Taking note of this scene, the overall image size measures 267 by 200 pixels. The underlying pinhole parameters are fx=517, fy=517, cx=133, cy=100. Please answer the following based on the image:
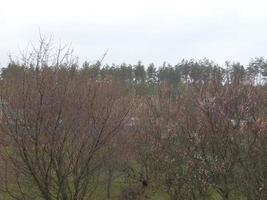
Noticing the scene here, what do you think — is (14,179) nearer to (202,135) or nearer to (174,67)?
(202,135)

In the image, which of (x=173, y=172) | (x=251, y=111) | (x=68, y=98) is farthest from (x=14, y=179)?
(x=251, y=111)

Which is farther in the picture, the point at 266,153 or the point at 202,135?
the point at 202,135

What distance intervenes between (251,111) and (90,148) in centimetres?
278

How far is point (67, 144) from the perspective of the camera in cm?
849

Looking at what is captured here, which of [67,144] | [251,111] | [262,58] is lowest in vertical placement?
[67,144]

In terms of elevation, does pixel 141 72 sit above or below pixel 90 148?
above

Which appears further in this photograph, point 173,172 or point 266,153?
point 173,172

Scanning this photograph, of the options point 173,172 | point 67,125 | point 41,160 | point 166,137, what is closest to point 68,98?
point 67,125

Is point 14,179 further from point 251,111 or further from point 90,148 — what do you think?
point 251,111

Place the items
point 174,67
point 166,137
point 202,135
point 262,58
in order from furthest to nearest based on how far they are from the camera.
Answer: point 174,67 < point 262,58 < point 166,137 < point 202,135

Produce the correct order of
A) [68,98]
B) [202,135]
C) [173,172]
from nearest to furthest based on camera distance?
[68,98] → [202,135] → [173,172]

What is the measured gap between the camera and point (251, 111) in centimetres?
866

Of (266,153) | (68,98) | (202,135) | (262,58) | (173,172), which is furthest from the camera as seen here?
(262,58)

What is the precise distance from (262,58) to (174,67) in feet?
59.5
